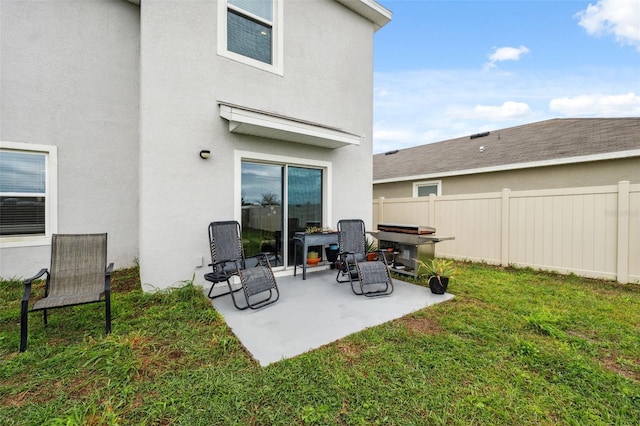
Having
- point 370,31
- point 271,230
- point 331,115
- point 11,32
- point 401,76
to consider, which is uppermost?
point 401,76

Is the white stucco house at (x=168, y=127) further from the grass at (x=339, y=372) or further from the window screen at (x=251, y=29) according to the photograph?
the grass at (x=339, y=372)

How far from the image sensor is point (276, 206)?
5.84m

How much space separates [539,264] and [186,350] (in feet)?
25.0

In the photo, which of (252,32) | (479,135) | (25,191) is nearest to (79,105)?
(25,191)

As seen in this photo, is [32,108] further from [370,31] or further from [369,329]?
[370,31]

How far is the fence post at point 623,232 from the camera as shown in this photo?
5.29 m

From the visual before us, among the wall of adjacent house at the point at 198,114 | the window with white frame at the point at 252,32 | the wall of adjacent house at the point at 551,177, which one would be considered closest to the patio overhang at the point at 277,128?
the wall of adjacent house at the point at 198,114

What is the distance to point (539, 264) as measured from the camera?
253 inches

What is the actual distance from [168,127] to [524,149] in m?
11.5

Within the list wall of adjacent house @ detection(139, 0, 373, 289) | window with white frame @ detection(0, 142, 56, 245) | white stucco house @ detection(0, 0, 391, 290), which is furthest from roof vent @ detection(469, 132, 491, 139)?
window with white frame @ detection(0, 142, 56, 245)

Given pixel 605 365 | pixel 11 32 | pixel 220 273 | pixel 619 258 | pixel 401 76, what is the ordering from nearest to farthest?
pixel 605 365 → pixel 220 273 → pixel 11 32 → pixel 619 258 → pixel 401 76

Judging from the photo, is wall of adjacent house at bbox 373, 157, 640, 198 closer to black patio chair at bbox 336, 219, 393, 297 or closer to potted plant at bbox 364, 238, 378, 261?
potted plant at bbox 364, 238, 378, 261

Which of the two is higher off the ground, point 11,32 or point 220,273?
point 11,32

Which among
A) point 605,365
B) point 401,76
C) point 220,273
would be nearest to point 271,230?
point 220,273
